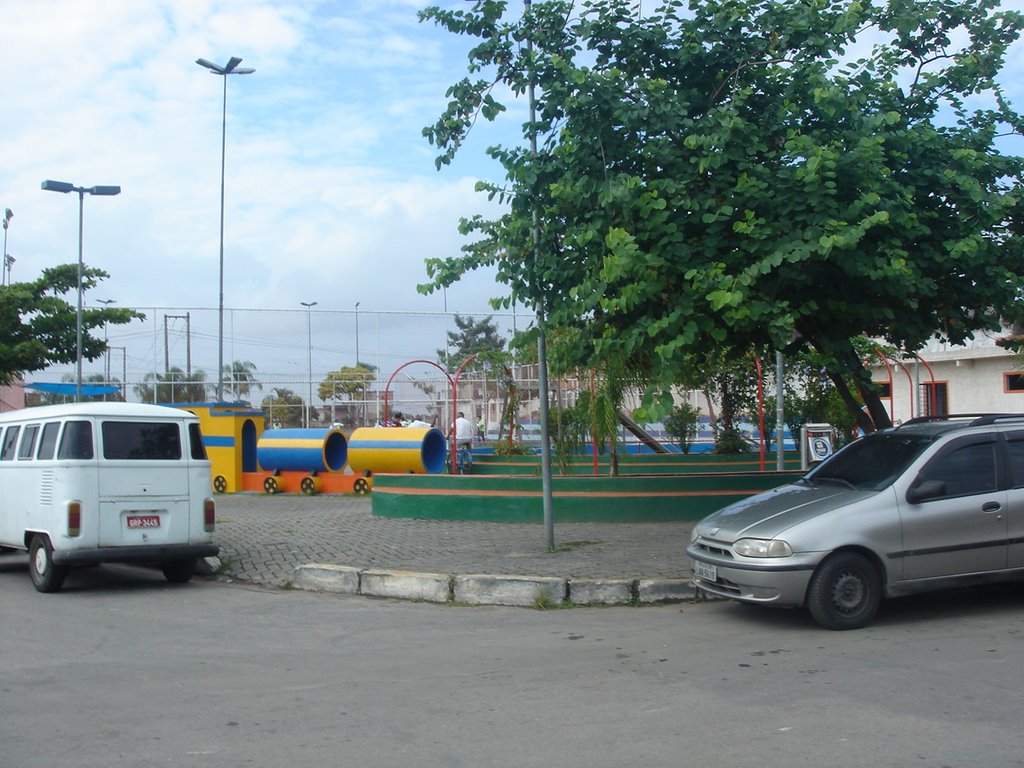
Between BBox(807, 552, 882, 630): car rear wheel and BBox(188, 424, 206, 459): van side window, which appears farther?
BBox(188, 424, 206, 459): van side window

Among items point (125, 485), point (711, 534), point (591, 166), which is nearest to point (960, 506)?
point (711, 534)

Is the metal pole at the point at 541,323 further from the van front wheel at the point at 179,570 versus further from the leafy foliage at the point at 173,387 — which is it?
the leafy foliage at the point at 173,387

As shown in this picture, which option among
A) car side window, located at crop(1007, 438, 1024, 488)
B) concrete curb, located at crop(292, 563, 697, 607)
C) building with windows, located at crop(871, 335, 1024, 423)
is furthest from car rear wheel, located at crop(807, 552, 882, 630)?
building with windows, located at crop(871, 335, 1024, 423)

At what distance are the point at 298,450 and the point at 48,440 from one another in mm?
9716

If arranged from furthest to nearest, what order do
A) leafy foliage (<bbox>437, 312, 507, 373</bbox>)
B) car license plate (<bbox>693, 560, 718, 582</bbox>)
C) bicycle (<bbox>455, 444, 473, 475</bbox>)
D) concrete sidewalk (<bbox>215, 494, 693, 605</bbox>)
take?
leafy foliage (<bbox>437, 312, 507, 373</bbox>) < bicycle (<bbox>455, 444, 473, 475</bbox>) < concrete sidewalk (<bbox>215, 494, 693, 605</bbox>) < car license plate (<bbox>693, 560, 718, 582</bbox>)

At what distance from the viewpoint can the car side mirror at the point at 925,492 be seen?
8.18 meters

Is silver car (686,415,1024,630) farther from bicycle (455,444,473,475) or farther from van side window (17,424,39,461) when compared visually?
bicycle (455,444,473,475)

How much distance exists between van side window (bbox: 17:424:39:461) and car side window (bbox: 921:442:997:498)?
918 centimetres

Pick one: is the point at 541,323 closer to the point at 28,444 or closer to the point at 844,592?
the point at 844,592

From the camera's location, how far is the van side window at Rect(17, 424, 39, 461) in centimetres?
1116

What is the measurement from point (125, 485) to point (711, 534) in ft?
20.3

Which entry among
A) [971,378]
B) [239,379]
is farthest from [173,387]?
[971,378]

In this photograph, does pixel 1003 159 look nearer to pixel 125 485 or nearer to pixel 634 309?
pixel 634 309

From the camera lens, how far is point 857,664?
6.95m
